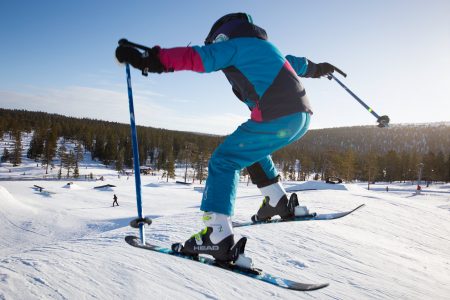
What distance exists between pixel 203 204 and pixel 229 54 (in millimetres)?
1299

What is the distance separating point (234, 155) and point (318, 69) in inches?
85.8

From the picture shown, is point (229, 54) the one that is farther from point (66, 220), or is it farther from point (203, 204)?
point (66, 220)

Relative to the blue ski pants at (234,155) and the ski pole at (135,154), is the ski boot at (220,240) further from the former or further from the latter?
the ski pole at (135,154)

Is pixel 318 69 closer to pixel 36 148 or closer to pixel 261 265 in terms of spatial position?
pixel 261 265

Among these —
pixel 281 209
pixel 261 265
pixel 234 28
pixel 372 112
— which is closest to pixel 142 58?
pixel 234 28

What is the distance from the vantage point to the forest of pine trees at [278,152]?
68.4 metres

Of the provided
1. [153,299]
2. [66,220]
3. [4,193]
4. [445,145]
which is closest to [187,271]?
[153,299]

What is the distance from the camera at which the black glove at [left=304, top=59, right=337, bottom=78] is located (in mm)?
3859

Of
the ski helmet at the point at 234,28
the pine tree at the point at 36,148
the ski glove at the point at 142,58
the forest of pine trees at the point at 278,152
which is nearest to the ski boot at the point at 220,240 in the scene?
the ski glove at the point at 142,58

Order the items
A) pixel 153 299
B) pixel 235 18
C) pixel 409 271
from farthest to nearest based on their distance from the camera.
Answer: pixel 409 271, pixel 153 299, pixel 235 18

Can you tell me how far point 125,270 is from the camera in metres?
3.54

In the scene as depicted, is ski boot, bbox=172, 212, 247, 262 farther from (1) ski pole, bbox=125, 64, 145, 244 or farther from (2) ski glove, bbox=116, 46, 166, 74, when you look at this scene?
(2) ski glove, bbox=116, 46, 166, 74

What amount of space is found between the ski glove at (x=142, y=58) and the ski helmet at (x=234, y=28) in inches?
24.7

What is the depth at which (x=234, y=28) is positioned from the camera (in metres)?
2.64
